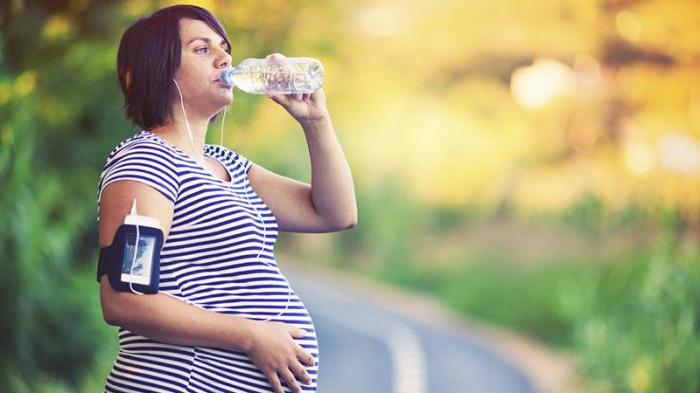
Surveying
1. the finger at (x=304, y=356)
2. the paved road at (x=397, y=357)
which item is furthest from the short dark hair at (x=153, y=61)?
the paved road at (x=397, y=357)

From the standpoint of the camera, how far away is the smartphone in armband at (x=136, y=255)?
1631 mm

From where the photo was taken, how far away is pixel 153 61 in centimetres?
184

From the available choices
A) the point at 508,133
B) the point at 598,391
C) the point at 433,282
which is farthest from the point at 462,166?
the point at 598,391

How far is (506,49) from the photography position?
2055 centimetres

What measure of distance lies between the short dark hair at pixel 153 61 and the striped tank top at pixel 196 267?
0.06 meters

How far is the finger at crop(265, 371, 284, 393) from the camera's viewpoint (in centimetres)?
179

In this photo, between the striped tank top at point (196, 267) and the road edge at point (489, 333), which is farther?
the road edge at point (489, 333)

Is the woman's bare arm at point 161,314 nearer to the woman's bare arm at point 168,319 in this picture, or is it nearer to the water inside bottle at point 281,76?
the woman's bare arm at point 168,319

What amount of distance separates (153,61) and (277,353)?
536 mm

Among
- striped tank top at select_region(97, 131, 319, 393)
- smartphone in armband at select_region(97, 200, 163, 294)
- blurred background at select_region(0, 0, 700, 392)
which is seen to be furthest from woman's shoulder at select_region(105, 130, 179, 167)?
blurred background at select_region(0, 0, 700, 392)

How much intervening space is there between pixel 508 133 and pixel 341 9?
1386 centimetres

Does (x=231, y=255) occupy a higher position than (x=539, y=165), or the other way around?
(x=539, y=165)

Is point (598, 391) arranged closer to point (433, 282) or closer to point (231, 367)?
point (231, 367)

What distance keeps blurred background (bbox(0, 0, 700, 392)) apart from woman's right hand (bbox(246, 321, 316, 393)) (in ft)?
8.43
